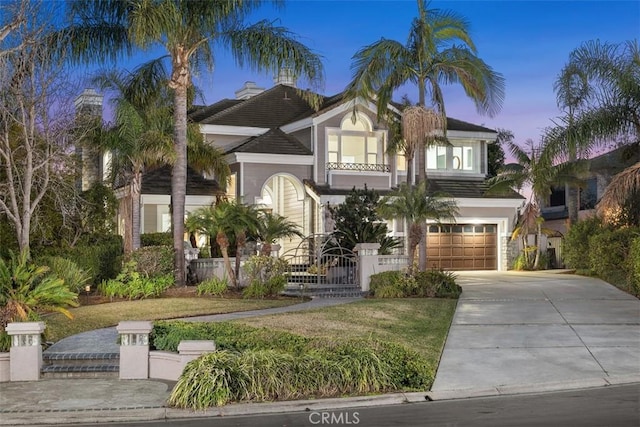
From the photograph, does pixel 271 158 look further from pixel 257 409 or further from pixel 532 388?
pixel 257 409

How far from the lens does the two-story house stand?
104 feet

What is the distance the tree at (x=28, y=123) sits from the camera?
2198 centimetres

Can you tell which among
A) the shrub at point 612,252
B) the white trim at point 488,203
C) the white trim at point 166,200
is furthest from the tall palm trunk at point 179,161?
the white trim at point 488,203

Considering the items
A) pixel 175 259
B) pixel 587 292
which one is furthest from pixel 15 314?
pixel 587 292

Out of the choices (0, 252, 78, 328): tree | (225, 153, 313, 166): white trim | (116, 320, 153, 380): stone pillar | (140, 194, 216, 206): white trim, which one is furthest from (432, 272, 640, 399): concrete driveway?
(140, 194, 216, 206): white trim

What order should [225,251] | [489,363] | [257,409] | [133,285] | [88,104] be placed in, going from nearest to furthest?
1. [257,409]
2. [489,363]
3. [133,285]
4. [225,251]
5. [88,104]

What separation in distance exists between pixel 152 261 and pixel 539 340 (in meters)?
12.0

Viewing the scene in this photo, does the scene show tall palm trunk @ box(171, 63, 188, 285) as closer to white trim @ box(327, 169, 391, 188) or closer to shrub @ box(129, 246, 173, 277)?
shrub @ box(129, 246, 173, 277)


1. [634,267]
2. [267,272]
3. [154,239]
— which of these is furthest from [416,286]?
[154,239]

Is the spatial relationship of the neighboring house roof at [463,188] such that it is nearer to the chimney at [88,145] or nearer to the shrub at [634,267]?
the shrub at [634,267]

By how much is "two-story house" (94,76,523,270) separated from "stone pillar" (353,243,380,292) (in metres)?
6.87

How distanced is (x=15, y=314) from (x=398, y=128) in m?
19.8

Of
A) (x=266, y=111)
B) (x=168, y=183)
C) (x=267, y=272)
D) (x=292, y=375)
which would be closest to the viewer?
(x=292, y=375)

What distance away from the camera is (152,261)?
24.0 m
